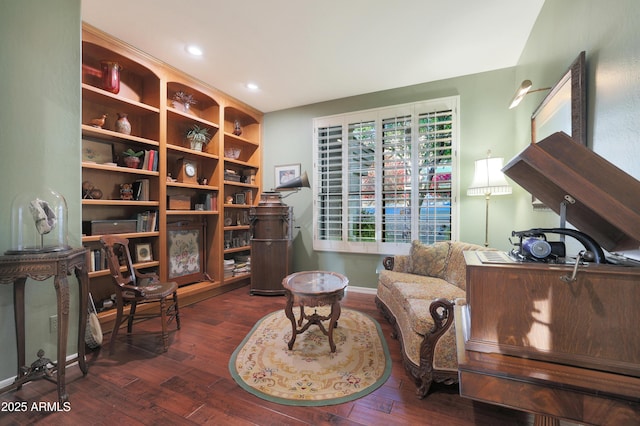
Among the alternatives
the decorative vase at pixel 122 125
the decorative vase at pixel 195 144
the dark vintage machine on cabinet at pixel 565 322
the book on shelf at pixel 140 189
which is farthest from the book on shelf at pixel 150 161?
the dark vintage machine on cabinet at pixel 565 322

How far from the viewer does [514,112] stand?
2885mm

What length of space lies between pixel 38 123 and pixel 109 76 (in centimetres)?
102

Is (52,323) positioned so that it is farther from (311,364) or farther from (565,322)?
(565,322)

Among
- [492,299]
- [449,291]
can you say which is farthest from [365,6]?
[449,291]

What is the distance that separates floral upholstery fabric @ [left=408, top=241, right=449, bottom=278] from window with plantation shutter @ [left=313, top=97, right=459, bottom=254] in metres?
0.53

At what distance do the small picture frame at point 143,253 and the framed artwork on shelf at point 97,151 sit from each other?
3.23 feet

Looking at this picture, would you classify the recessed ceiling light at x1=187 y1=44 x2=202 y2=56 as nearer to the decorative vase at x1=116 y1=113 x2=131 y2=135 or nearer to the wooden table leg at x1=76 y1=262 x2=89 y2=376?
the decorative vase at x1=116 y1=113 x2=131 y2=135

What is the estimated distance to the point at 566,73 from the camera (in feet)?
4.96

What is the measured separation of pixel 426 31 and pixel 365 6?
2.25 ft

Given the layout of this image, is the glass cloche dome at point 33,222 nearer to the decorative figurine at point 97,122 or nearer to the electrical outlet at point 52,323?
the electrical outlet at point 52,323

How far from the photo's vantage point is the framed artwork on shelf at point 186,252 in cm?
322

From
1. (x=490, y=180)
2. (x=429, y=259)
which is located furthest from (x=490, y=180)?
(x=429, y=259)

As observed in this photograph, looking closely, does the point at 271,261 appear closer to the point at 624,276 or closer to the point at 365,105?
the point at 365,105

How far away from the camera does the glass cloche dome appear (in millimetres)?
1688
